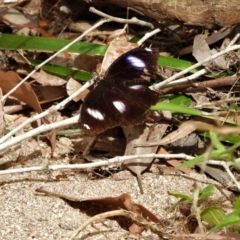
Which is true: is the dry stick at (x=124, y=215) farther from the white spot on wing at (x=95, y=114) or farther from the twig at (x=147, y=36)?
the twig at (x=147, y=36)

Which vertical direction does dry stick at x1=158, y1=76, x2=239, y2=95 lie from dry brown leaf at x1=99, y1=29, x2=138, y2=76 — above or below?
below

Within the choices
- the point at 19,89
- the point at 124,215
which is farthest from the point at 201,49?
the point at 124,215

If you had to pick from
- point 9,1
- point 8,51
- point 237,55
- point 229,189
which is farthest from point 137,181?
point 9,1

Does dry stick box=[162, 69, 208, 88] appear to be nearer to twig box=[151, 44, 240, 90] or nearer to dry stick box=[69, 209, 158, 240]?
twig box=[151, 44, 240, 90]

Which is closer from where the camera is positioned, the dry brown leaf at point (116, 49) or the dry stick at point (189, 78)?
the dry stick at point (189, 78)

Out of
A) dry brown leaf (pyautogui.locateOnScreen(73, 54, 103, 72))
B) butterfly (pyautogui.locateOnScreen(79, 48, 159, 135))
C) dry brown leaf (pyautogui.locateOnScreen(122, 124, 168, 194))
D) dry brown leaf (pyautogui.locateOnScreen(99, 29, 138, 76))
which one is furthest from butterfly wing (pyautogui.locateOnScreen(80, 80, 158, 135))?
dry brown leaf (pyautogui.locateOnScreen(73, 54, 103, 72))

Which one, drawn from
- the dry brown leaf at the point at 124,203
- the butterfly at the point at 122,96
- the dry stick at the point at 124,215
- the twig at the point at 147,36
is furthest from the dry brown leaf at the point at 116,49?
the dry stick at the point at 124,215

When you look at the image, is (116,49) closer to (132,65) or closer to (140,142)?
(132,65)
